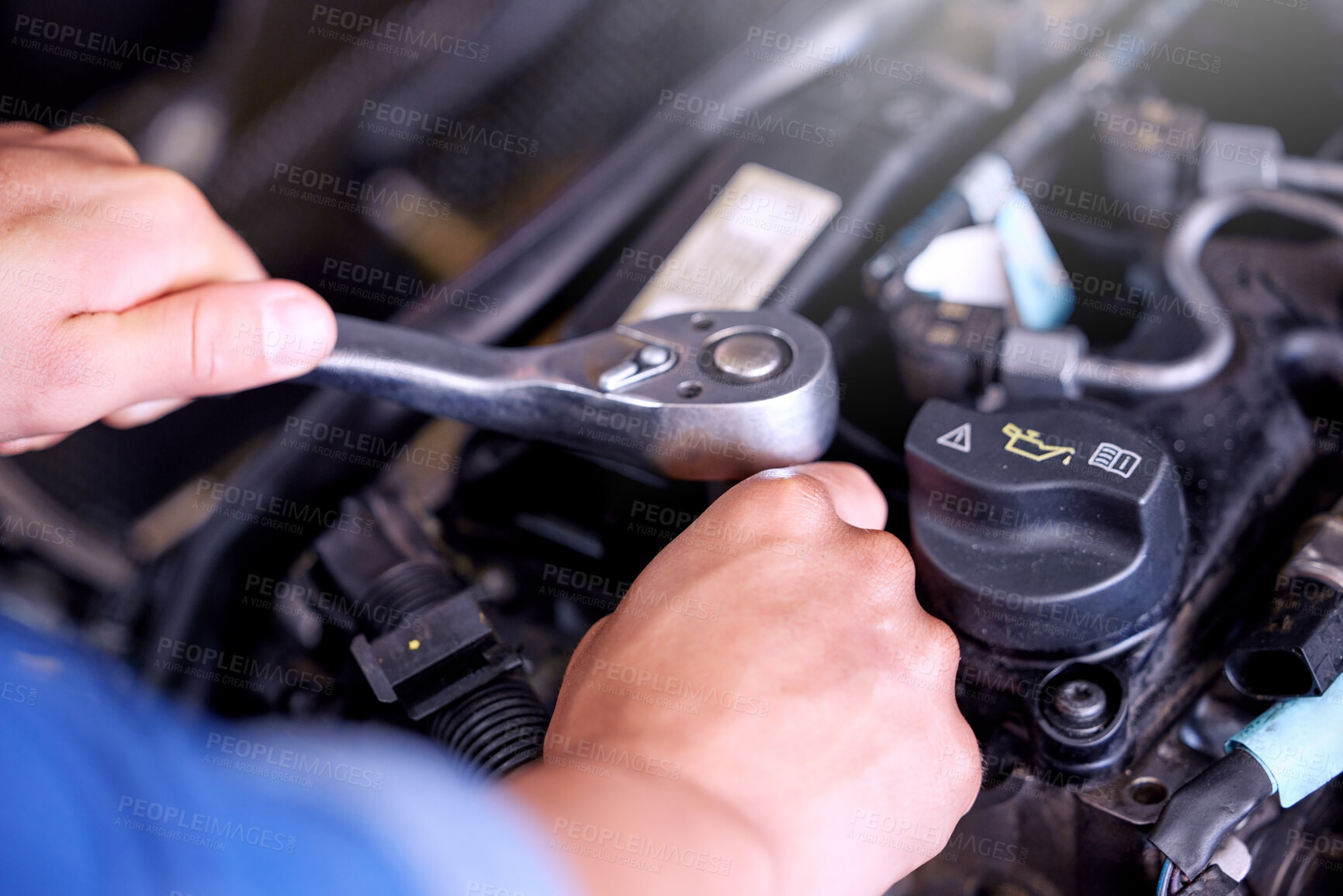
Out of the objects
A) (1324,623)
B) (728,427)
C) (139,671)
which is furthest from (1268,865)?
(139,671)

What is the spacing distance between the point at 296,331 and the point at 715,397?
298mm

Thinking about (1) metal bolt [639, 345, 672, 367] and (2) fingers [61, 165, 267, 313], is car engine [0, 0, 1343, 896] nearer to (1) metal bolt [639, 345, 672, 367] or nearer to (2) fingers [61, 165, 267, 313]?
(1) metal bolt [639, 345, 672, 367]

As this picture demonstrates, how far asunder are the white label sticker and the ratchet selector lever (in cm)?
17

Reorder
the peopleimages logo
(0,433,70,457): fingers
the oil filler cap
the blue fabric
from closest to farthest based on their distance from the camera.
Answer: the blue fabric → the oil filler cap → (0,433,70,457): fingers → the peopleimages logo

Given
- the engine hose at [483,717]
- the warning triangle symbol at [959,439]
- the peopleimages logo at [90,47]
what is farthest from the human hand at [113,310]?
the peopleimages logo at [90,47]

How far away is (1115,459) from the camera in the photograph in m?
0.66

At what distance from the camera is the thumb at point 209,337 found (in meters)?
0.72

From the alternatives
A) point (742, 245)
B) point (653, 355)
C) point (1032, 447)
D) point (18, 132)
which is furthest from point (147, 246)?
point (1032, 447)

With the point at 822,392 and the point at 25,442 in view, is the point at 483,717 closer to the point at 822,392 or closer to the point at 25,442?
the point at 822,392

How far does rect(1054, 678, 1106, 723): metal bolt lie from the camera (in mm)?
647

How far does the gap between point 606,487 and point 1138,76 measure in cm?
72

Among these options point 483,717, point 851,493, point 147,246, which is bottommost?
point 483,717

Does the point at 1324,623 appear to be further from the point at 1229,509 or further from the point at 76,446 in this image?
the point at 76,446

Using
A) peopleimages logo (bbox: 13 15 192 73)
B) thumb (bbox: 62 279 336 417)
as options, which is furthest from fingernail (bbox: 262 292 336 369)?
peopleimages logo (bbox: 13 15 192 73)
